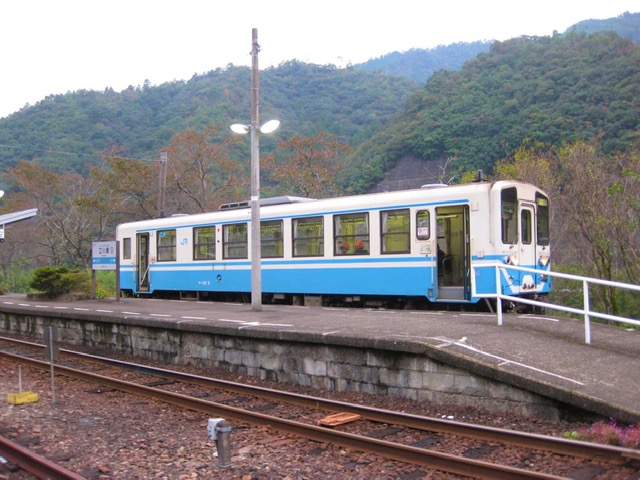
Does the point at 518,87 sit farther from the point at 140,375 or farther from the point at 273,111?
the point at 140,375

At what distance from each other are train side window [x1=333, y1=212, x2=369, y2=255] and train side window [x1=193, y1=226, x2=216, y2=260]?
15.0 ft

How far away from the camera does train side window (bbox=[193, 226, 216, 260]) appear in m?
18.2

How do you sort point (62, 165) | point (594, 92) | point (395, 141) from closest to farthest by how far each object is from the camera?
point (594, 92)
point (395, 141)
point (62, 165)

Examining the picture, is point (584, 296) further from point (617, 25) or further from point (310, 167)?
point (617, 25)

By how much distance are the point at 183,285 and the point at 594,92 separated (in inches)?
957

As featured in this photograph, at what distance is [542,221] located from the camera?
1429 cm

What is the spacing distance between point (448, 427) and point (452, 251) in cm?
702

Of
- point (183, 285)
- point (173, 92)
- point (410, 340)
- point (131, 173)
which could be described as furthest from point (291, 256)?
point (173, 92)

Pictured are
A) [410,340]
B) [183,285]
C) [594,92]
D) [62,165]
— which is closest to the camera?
[410,340]

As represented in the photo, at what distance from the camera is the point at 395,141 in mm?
41594

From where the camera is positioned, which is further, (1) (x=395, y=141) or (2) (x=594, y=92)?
(1) (x=395, y=141)

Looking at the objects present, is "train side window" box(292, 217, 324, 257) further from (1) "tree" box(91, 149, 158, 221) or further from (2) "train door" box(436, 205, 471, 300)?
(1) "tree" box(91, 149, 158, 221)

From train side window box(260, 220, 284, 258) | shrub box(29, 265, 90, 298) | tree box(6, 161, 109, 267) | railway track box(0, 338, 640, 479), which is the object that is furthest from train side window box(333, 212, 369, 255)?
tree box(6, 161, 109, 267)

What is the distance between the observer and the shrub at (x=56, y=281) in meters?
20.4
